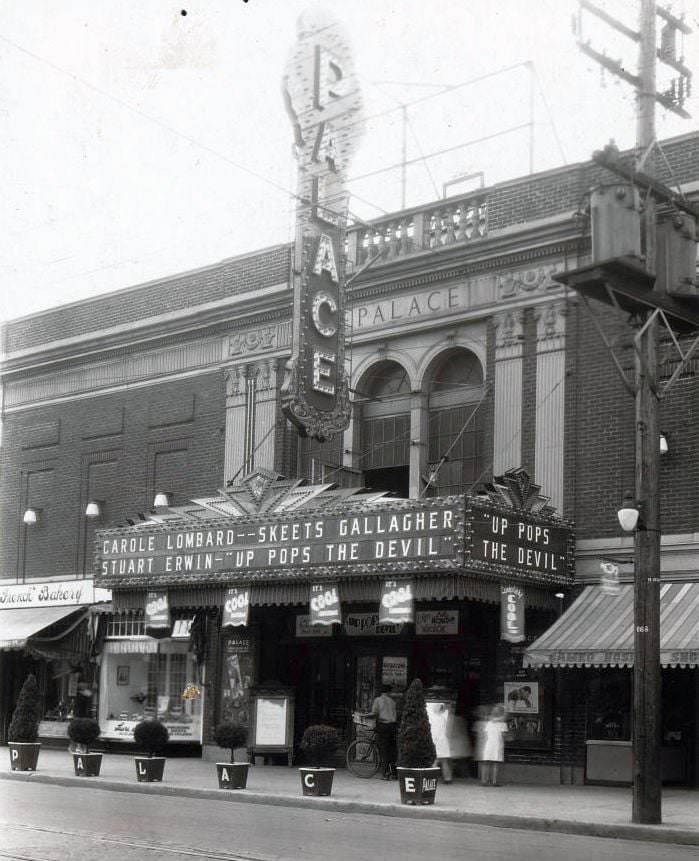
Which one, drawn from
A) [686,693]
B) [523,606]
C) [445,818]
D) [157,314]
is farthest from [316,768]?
[157,314]

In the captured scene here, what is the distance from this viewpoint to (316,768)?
18484 millimetres

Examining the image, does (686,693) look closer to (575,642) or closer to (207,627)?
(575,642)

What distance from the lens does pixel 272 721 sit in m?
23.7

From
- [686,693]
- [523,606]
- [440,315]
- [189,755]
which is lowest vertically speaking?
[189,755]

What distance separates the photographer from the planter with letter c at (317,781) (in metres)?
18.3

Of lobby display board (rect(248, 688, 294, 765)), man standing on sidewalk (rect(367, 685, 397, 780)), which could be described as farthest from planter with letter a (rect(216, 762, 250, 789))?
lobby display board (rect(248, 688, 294, 765))

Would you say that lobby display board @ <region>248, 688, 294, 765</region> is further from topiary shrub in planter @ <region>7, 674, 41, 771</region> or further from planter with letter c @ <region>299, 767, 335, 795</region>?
planter with letter c @ <region>299, 767, 335, 795</region>

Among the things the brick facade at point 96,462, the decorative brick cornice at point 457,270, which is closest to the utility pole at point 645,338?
the decorative brick cornice at point 457,270

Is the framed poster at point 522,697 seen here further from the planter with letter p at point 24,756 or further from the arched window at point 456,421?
the planter with letter p at point 24,756

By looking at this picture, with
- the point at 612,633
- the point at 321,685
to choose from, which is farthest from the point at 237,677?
the point at 612,633

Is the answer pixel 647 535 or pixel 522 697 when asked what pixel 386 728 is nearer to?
pixel 522 697

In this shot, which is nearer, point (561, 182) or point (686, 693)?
point (686, 693)

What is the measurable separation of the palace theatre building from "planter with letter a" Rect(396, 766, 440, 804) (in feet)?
10.6

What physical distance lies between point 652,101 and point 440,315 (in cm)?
810
